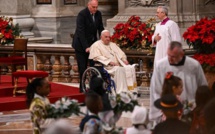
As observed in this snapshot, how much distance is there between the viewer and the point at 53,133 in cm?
706

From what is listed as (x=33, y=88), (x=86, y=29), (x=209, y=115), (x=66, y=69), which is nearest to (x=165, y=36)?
(x=86, y=29)

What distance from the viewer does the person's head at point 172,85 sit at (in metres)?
10.3

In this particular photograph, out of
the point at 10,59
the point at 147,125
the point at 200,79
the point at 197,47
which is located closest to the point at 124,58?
the point at 197,47

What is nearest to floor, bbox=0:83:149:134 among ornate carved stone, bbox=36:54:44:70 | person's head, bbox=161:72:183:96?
person's head, bbox=161:72:183:96

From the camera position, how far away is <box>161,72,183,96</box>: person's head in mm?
10320

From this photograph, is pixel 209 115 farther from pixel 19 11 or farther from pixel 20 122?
pixel 19 11

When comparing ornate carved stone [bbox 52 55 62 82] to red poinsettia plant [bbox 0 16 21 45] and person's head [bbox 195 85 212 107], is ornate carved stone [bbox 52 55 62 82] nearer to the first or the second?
red poinsettia plant [bbox 0 16 21 45]

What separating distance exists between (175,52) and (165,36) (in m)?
5.12

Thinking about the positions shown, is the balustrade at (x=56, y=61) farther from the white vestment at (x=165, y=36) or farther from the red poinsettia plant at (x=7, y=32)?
the white vestment at (x=165, y=36)

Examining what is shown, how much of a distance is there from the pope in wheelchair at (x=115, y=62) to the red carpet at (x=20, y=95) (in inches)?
31.0

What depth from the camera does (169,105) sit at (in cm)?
937

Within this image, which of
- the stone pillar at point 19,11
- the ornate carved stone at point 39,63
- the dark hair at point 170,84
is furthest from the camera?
the stone pillar at point 19,11

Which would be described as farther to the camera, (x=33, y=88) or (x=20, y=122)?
(x=20, y=122)

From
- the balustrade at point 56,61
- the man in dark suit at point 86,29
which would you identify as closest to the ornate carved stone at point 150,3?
the balustrade at point 56,61
